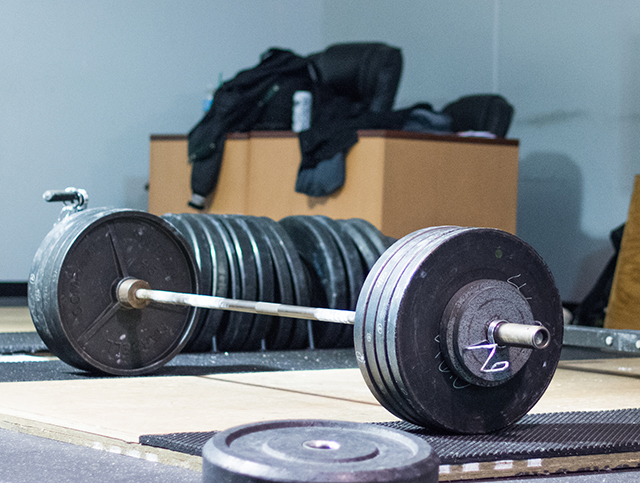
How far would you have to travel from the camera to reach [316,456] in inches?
51.6

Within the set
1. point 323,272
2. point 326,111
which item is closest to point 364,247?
point 323,272

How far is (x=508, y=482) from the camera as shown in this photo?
175cm

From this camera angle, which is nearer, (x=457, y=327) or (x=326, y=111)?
(x=457, y=327)

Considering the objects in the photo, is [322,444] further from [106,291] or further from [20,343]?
[20,343]

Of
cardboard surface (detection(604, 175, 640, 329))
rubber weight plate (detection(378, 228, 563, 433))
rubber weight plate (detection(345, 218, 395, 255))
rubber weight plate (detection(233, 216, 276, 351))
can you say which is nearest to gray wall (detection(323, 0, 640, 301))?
cardboard surface (detection(604, 175, 640, 329))

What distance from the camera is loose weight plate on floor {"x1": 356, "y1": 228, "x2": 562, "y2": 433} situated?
1869mm

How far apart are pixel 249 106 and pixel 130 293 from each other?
2926 mm

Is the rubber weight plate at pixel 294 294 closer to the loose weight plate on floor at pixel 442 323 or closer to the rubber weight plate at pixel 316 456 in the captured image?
the loose weight plate on floor at pixel 442 323

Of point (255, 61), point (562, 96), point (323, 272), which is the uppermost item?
point (255, 61)

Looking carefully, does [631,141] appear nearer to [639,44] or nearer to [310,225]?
[639,44]

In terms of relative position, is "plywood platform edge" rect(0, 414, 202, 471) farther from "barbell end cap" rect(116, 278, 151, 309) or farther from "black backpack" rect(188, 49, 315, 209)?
"black backpack" rect(188, 49, 315, 209)

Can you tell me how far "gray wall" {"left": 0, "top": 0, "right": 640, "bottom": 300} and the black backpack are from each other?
1.04 m

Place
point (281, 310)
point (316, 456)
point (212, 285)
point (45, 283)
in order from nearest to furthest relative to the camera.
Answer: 1. point (316, 456)
2. point (281, 310)
3. point (45, 283)
4. point (212, 285)

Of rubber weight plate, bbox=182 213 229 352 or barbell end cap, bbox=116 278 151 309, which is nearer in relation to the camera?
barbell end cap, bbox=116 278 151 309
